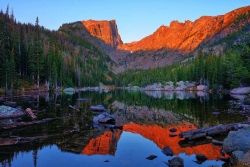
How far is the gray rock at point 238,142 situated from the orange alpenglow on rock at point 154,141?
2.74 feet

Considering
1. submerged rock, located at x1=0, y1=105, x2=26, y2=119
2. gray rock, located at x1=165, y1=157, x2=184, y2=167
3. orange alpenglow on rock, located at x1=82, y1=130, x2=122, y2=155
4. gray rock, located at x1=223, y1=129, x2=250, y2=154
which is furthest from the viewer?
submerged rock, located at x1=0, y1=105, x2=26, y2=119

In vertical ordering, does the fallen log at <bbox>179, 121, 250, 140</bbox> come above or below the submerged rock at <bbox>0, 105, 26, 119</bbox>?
below

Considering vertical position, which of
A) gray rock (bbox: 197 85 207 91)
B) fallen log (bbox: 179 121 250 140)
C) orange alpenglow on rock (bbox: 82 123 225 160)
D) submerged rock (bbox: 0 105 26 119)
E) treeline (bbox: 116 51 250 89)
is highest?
treeline (bbox: 116 51 250 89)

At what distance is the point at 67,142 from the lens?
17.8 m

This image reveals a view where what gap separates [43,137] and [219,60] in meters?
101

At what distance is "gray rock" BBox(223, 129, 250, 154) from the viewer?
46.2 feet

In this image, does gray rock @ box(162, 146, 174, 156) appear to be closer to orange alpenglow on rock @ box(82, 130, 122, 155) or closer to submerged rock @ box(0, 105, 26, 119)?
orange alpenglow on rock @ box(82, 130, 122, 155)

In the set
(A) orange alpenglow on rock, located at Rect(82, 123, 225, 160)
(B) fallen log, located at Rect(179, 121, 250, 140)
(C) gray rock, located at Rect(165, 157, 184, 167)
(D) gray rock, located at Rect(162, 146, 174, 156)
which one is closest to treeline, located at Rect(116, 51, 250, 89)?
(B) fallen log, located at Rect(179, 121, 250, 140)

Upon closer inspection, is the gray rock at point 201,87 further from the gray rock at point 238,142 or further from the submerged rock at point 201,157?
the submerged rock at point 201,157

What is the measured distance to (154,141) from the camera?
64.7ft

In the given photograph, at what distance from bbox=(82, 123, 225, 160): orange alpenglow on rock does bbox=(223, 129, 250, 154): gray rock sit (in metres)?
0.83

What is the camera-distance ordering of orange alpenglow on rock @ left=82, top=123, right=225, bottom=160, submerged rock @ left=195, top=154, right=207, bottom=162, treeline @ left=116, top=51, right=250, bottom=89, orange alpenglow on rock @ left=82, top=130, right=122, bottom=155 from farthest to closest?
treeline @ left=116, top=51, right=250, bottom=89 < orange alpenglow on rock @ left=82, top=130, right=122, bottom=155 < orange alpenglow on rock @ left=82, top=123, right=225, bottom=160 < submerged rock @ left=195, top=154, right=207, bottom=162

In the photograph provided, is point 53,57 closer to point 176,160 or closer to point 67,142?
point 67,142

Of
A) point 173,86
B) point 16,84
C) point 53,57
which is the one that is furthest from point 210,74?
point 16,84
